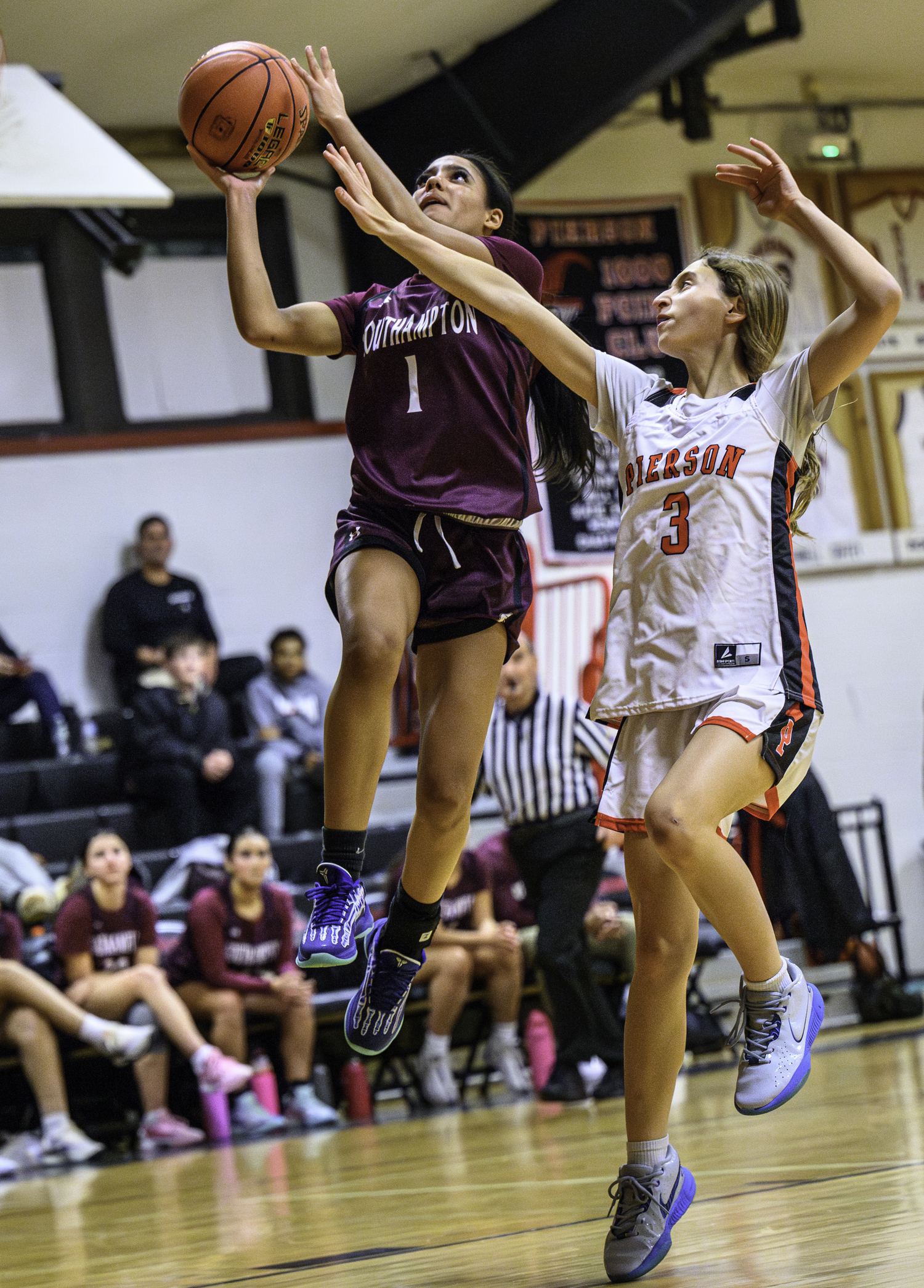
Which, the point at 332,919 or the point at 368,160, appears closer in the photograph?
the point at 332,919

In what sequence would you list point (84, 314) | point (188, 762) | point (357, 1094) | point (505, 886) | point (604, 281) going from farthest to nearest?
point (604, 281) < point (84, 314) < point (188, 762) < point (505, 886) < point (357, 1094)

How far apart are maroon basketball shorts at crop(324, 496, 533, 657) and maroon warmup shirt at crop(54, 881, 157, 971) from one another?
3.64m

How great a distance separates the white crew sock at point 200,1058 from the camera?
6266mm

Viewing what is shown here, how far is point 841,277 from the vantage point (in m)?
2.84

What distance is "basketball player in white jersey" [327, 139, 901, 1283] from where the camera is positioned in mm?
2725

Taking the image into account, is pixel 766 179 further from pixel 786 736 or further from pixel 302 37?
pixel 302 37

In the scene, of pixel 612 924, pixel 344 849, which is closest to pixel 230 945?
pixel 612 924

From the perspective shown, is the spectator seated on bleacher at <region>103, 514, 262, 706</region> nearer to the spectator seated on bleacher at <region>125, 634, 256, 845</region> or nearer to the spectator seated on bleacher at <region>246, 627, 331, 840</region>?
the spectator seated on bleacher at <region>246, 627, 331, 840</region>

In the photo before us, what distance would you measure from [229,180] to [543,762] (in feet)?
11.5

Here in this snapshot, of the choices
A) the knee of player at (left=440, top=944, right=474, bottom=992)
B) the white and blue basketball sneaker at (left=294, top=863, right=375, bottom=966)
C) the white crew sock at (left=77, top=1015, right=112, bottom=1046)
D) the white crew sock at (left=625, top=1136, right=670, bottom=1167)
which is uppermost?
the white and blue basketball sneaker at (left=294, top=863, right=375, bottom=966)

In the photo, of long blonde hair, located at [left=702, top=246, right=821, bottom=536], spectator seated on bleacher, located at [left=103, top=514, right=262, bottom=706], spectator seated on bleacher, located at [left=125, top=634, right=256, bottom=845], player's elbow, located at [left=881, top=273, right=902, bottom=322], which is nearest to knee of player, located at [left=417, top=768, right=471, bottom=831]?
long blonde hair, located at [left=702, top=246, right=821, bottom=536]

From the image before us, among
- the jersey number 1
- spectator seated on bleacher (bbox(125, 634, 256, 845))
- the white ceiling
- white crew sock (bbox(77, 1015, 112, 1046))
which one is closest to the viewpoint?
the jersey number 1

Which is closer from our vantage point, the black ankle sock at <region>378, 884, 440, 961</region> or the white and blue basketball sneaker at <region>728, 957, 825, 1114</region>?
the white and blue basketball sneaker at <region>728, 957, 825, 1114</region>

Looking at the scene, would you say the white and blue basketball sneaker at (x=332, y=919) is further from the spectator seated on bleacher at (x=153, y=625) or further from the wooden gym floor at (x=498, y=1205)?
the spectator seated on bleacher at (x=153, y=625)
